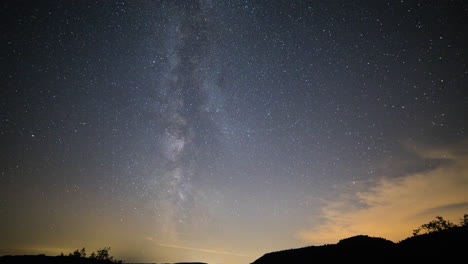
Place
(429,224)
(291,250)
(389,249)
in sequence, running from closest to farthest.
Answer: (389,249)
(291,250)
(429,224)

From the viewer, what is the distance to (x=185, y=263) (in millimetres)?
20688

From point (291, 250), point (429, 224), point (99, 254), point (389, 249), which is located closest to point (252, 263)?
point (291, 250)

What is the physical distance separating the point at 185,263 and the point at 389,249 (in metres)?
17.0

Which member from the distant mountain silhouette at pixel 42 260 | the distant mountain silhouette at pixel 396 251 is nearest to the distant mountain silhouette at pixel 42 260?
the distant mountain silhouette at pixel 42 260

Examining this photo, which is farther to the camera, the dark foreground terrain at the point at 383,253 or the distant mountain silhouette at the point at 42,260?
the distant mountain silhouette at the point at 42,260

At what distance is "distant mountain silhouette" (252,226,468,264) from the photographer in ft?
39.3

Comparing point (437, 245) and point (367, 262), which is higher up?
point (437, 245)

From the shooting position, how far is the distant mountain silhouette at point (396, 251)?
12.0 meters

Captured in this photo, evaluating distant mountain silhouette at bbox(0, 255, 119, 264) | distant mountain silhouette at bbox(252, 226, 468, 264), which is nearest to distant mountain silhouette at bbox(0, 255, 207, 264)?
distant mountain silhouette at bbox(0, 255, 119, 264)

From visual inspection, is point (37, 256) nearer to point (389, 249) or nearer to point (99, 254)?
point (389, 249)

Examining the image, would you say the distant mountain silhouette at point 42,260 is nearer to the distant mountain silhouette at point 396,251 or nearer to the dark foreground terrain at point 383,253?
the dark foreground terrain at point 383,253

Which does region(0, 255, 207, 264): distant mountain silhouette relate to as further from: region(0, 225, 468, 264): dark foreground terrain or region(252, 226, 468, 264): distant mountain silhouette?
region(252, 226, 468, 264): distant mountain silhouette

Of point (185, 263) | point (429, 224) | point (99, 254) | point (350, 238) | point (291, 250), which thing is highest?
point (429, 224)

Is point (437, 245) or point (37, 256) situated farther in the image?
point (37, 256)
